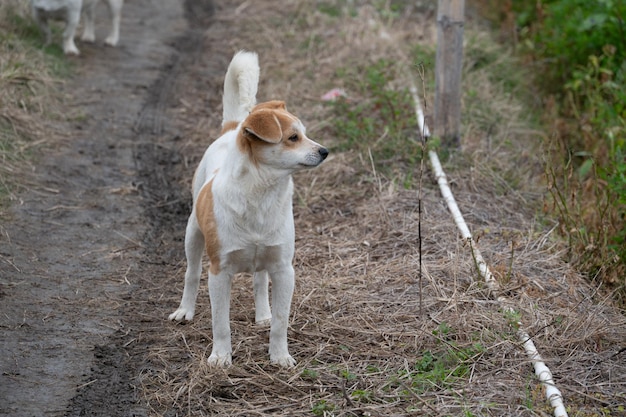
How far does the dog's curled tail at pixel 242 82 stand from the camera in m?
5.04

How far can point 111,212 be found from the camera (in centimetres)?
680

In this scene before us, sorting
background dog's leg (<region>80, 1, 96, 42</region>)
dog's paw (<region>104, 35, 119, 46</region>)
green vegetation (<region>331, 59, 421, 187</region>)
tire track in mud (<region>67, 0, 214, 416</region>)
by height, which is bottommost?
tire track in mud (<region>67, 0, 214, 416</region>)

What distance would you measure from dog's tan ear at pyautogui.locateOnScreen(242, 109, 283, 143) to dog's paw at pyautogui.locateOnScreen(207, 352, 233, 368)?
47.9 inches

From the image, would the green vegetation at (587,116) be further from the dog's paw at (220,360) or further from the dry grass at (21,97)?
the dry grass at (21,97)

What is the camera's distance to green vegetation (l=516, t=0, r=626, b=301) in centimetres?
617

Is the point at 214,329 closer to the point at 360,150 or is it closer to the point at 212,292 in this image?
the point at 212,292

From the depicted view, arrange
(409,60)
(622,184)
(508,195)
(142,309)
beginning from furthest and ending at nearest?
(409,60)
(508,195)
(622,184)
(142,309)

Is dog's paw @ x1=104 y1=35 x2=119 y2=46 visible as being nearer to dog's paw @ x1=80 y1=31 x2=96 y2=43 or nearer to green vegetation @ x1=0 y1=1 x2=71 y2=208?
dog's paw @ x1=80 y1=31 x2=96 y2=43

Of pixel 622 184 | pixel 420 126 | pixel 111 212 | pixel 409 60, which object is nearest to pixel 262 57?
pixel 409 60

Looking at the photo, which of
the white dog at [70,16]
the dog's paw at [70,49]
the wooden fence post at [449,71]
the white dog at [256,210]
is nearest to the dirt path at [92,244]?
the dog's paw at [70,49]

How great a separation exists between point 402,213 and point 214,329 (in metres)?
2.46

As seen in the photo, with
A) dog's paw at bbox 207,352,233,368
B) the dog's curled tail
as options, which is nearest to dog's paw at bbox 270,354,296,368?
dog's paw at bbox 207,352,233,368

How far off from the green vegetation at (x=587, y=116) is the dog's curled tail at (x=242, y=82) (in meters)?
2.42

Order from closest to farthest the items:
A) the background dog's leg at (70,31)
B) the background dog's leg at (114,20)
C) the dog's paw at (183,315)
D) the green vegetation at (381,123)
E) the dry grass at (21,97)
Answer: the dog's paw at (183,315) → the dry grass at (21,97) → the green vegetation at (381,123) → the background dog's leg at (70,31) → the background dog's leg at (114,20)
